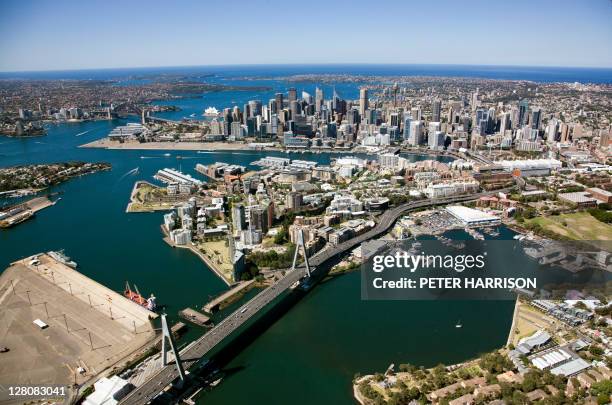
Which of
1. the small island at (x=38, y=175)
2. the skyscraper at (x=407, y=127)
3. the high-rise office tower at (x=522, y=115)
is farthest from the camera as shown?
the high-rise office tower at (x=522, y=115)

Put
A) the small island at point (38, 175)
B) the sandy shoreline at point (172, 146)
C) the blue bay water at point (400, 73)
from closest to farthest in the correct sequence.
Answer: the small island at point (38, 175)
the sandy shoreline at point (172, 146)
the blue bay water at point (400, 73)

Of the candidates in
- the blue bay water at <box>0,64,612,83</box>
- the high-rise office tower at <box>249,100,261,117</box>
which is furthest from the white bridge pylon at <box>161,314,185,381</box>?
the blue bay water at <box>0,64,612,83</box>

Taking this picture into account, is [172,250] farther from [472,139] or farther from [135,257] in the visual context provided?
[472,139]

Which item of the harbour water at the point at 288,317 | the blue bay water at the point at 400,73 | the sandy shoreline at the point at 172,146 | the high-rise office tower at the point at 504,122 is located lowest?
the harbour water at the point at 288,317

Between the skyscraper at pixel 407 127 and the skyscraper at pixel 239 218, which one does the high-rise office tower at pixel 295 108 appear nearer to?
the skyscraper at pixel 407 127

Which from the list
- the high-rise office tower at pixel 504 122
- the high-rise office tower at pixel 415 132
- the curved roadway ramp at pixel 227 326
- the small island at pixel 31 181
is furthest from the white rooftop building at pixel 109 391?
the high-rise office tower at pixel 504 122

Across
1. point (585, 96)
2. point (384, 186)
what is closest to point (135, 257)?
point (384, 186)

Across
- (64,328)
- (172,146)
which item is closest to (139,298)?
(64,328)

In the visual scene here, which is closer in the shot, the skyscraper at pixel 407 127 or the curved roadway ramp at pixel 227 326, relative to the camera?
the curved roadway ramp at pixel 227 326
